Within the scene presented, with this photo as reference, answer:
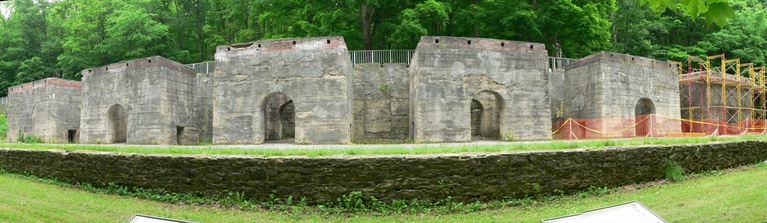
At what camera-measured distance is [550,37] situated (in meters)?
30.4

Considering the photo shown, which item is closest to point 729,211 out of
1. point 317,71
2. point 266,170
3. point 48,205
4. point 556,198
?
point 556,198

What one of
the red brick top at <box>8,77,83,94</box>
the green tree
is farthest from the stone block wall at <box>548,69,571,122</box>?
the green tree

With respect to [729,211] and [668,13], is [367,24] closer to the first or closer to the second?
[729,211]

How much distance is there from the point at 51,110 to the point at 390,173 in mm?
26936

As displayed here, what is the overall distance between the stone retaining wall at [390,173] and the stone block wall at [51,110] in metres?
21.0

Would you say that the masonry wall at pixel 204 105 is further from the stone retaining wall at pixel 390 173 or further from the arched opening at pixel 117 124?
the stone retaining wall at pixel 390 173

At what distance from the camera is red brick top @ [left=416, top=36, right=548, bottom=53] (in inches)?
708

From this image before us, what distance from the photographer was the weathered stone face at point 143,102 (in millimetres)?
20500

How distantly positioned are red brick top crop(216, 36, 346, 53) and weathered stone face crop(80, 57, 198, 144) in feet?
15.6

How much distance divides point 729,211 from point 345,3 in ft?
79.2

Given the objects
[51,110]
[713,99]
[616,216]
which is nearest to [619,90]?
[713,99]

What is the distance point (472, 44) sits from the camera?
18328 mm

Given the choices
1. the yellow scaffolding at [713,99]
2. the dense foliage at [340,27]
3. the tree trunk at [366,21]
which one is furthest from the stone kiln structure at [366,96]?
the tree trunk at [366,21]

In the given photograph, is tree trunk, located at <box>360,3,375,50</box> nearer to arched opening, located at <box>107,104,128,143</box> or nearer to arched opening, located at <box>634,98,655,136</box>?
arched opening, located at <box>107,104,128,143</box>
